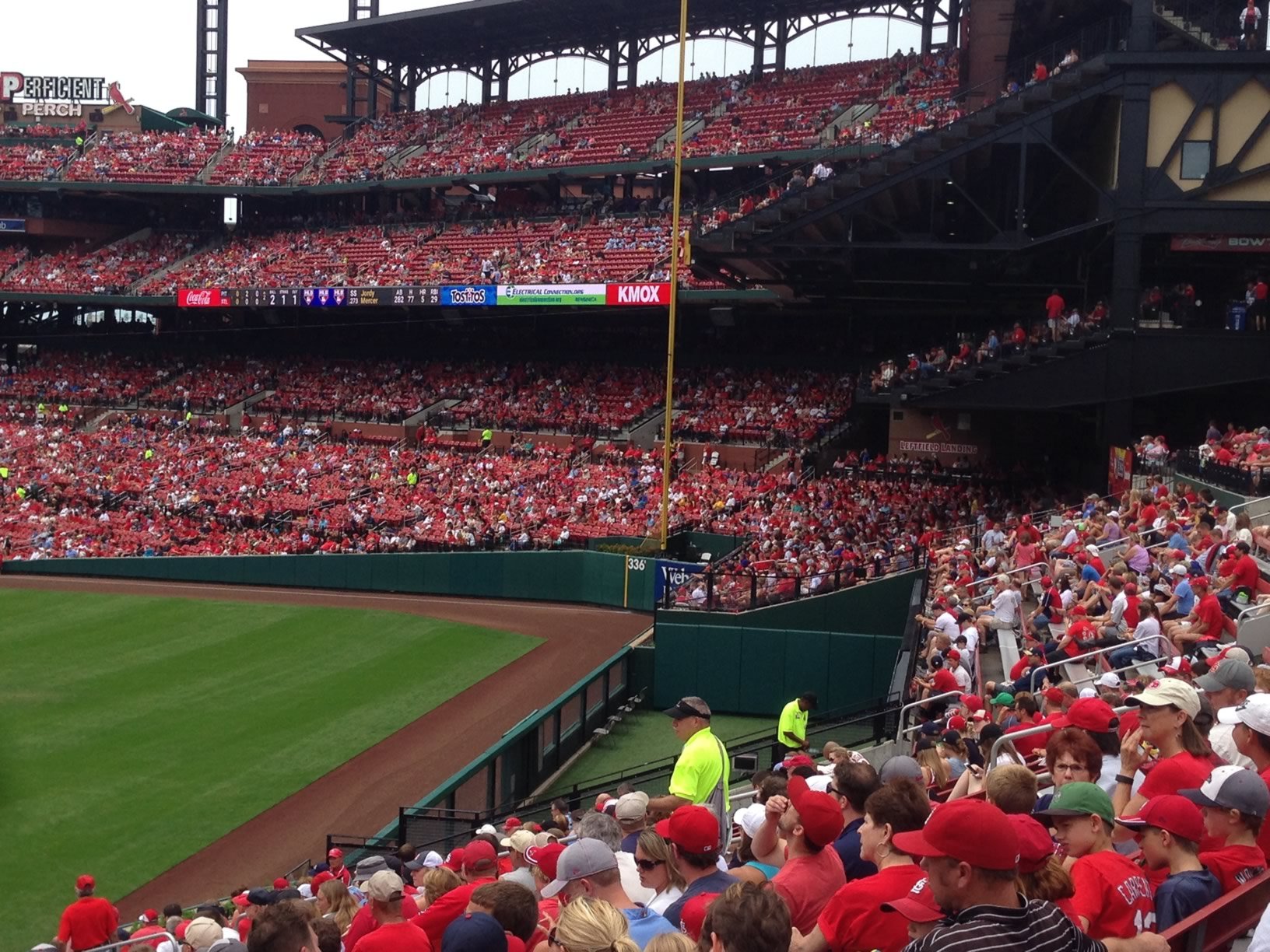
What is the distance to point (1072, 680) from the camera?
9.52 metres

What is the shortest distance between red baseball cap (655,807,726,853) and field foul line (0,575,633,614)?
2113cm

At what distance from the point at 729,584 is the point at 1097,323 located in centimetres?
794

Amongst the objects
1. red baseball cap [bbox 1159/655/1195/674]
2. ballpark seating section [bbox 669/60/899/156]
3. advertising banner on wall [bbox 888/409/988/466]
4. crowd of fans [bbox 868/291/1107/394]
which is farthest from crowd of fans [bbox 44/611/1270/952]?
ballpark seating section [bbox 669/60/899/156]

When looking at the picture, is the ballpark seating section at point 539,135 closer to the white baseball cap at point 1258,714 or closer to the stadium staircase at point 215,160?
the stadium staircase at point 215,160

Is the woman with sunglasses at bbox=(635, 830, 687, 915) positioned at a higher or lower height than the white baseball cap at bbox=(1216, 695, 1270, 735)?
lower

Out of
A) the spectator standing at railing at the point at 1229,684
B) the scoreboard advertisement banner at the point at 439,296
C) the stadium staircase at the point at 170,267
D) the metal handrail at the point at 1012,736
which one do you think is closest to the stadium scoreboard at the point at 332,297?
the scoreboard advertisement banner at the point at 439,296

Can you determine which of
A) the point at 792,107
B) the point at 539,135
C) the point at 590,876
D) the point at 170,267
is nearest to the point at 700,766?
the point at 590,876

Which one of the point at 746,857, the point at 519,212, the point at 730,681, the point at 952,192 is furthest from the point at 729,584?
the point at 519,212

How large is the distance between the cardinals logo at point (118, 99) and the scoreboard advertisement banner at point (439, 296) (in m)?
13.6

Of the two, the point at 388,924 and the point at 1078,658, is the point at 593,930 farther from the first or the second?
the point at 1078,658

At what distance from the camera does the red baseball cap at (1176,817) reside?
428 cm

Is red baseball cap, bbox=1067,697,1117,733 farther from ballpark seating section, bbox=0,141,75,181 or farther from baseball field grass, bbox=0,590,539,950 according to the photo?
ballpark seating section, bbox=0,141,75,181

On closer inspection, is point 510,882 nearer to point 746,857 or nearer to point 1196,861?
point 746,857

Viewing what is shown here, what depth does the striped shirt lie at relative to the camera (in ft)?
10.8
